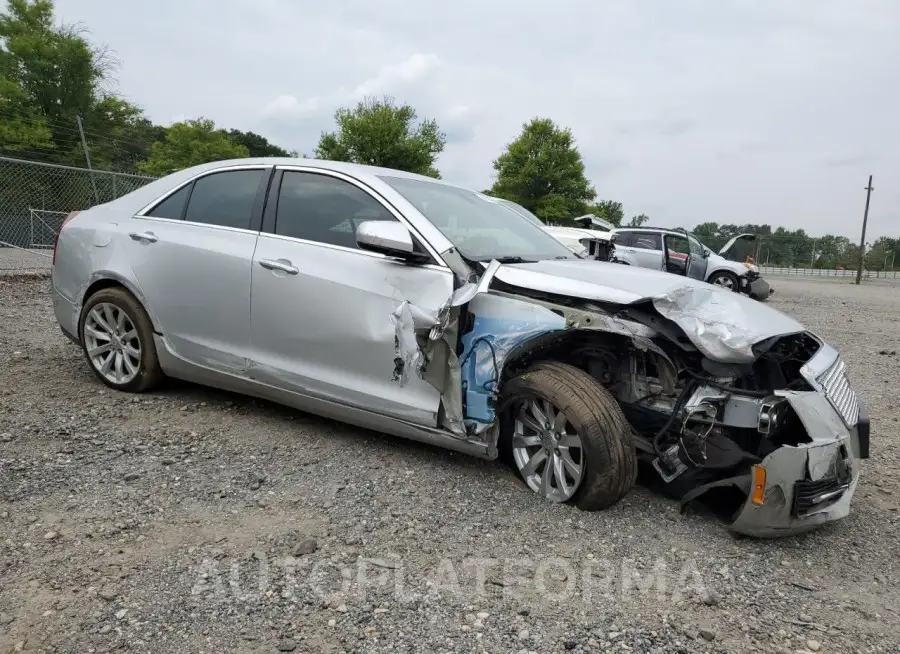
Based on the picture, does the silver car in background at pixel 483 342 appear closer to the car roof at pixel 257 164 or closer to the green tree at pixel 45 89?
the car roof at pixel 257 164

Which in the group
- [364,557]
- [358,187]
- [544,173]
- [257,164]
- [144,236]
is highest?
[544,173]

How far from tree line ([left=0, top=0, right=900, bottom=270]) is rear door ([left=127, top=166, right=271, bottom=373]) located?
2669cm

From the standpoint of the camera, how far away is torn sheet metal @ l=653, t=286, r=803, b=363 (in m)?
2.73

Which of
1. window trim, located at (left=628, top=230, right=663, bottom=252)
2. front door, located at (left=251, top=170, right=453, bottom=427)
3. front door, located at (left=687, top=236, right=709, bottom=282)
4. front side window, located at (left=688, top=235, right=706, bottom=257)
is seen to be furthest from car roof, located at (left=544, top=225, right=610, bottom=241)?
front door, located at (left=251, top=170, right=453, bottom=427)

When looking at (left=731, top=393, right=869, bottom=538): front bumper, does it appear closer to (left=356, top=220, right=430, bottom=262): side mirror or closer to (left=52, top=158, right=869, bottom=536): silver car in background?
(left=52, top=158, right=869, bottom=536): silver car in background

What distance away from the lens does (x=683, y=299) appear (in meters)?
2.90

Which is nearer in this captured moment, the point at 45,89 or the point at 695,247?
the point at 695,247

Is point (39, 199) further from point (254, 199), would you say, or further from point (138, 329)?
point (254, 199)

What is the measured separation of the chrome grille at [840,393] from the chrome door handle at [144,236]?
3702mm

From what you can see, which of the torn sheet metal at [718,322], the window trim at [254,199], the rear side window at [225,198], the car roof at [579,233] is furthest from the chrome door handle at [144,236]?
the car roof at [579,233]

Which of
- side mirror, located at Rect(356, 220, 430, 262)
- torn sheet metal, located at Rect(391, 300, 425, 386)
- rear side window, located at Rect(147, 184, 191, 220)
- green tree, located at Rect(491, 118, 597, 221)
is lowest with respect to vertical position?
torn sheet metal, located at Rect(391, 300, 425, 386)

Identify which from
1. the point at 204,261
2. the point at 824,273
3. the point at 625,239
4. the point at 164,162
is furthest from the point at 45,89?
the point at 824,273

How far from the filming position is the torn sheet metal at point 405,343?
3.08 meters

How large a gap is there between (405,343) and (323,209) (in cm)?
101
